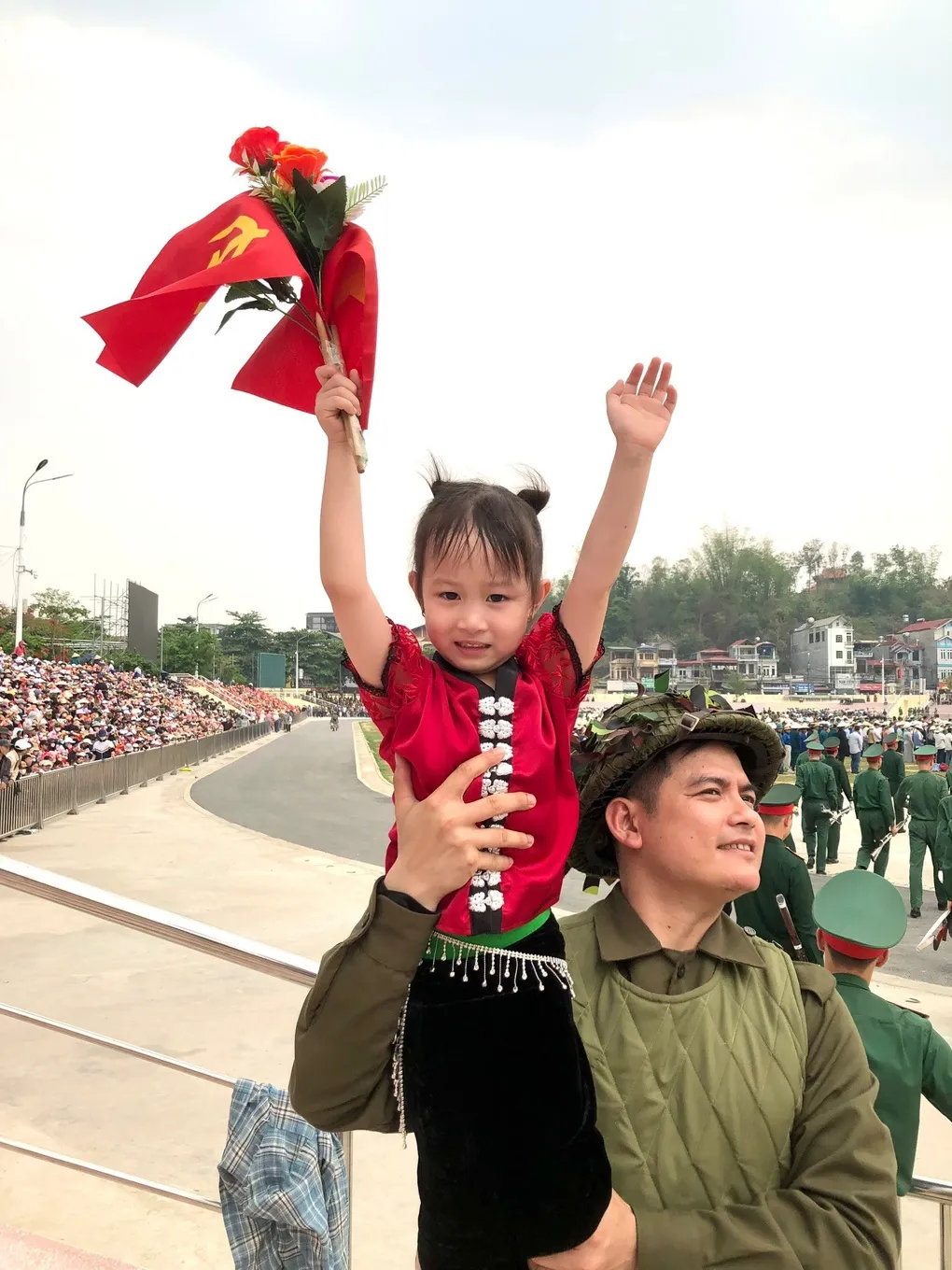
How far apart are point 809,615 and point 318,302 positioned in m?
118

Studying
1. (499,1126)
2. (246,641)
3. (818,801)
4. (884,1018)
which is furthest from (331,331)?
(246,641)

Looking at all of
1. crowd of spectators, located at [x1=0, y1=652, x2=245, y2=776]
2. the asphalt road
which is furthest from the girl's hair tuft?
crowd of spectators, located at [x1=0, y1=652, x2=245, y2=776]

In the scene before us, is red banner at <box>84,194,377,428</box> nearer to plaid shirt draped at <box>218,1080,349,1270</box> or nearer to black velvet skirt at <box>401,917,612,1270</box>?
black velvet skirt at <box>401,917,612,1270</box>

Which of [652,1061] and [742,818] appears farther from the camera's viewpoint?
[742,818]

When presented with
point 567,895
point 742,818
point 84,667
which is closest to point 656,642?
point 84,667

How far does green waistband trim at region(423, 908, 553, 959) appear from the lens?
5.03 ft

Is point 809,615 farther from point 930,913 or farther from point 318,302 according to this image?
point 318,302

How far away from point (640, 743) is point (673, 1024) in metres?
0.49

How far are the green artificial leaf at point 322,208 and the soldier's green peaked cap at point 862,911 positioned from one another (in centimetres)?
232

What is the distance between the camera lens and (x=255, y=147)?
5.98 feet

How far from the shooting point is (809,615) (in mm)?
112688

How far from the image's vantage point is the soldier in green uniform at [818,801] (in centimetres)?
1250

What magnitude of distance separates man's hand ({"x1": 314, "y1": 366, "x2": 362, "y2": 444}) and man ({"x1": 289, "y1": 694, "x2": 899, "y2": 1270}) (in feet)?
1.95

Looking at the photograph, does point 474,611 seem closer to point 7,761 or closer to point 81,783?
point 7,761
